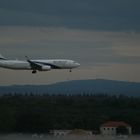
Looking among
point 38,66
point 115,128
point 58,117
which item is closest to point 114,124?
point 115,128

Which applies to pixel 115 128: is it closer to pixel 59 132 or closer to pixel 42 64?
pixel 59 132

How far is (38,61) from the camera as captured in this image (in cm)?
12456

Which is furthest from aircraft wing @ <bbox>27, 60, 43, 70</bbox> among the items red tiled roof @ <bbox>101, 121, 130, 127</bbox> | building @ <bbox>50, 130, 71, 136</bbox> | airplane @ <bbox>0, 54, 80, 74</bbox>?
building @ <bbox>50, 130, 71, 136</bbox>

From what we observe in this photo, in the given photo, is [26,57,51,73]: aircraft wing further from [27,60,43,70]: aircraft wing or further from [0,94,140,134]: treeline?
[0,94,140,134]: treeline

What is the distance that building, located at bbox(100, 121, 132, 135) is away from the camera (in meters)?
81.6

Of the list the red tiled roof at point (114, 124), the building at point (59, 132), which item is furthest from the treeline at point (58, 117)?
the building at point (59, 132)

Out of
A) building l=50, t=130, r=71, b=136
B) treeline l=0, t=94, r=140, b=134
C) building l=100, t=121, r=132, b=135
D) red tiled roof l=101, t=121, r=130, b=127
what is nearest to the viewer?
building l=50, t=130, r=71, b=136

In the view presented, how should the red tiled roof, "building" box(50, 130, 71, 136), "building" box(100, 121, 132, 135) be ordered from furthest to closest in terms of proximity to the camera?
the red tiled roof, "building" box(100, 121, 132, 135), "building" box(50, 130, 71, 136)

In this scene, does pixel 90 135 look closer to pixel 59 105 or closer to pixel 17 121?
pixel 17 121

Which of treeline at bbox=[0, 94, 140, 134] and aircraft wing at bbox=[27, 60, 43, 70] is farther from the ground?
aircraft wing at bbox=[27, 60, 43, 70]

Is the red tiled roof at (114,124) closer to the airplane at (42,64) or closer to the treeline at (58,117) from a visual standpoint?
the treeline at (58,117)

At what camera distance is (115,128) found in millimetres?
83500

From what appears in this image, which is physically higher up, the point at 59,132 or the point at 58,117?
the point at 58,117

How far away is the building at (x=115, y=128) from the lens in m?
81.6
